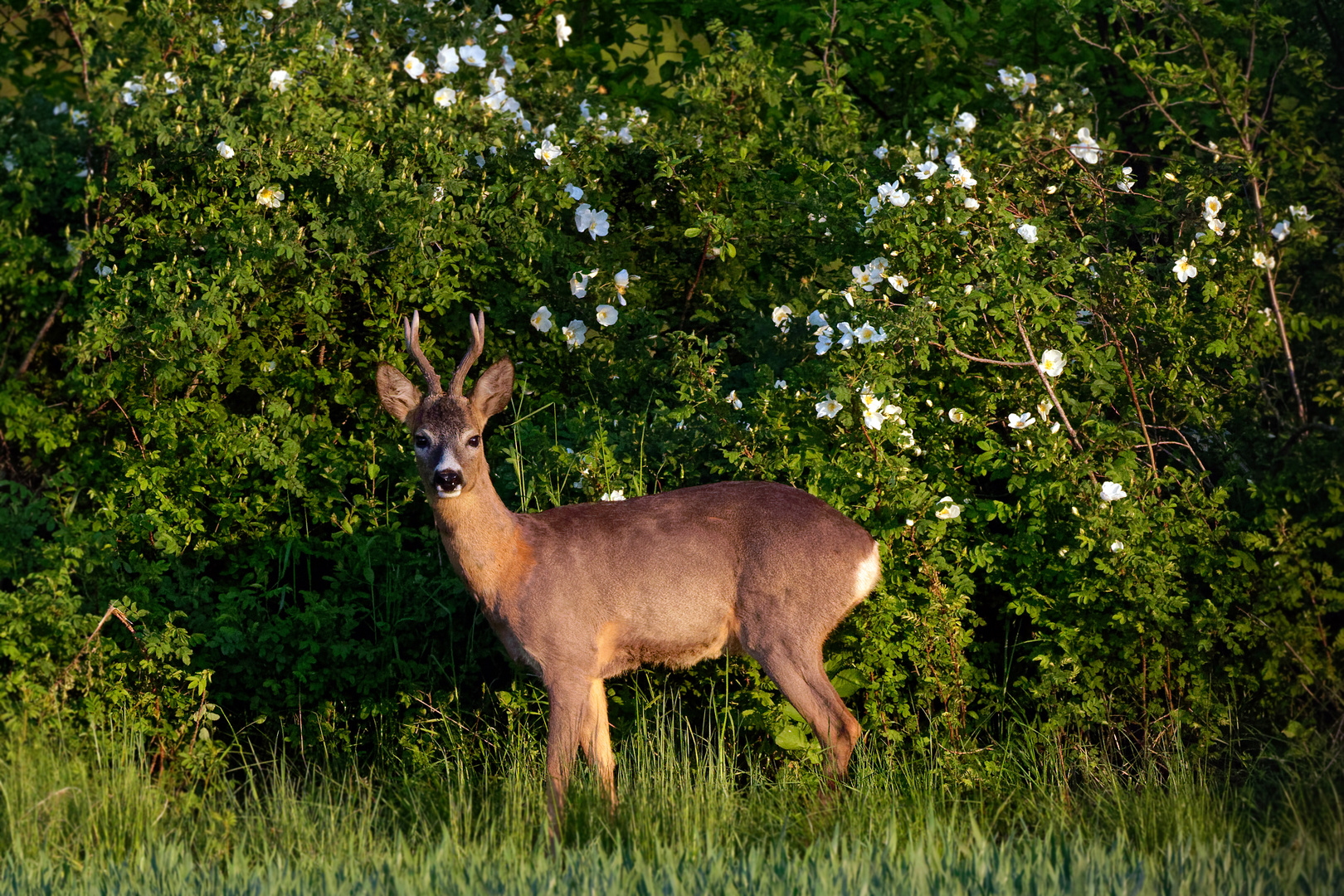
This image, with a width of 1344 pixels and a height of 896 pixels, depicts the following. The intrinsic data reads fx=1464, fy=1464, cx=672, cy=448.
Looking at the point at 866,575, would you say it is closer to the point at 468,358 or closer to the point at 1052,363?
the point at 1052,363

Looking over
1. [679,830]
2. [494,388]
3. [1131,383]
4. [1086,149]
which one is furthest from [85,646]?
[1086,149]

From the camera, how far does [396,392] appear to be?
18.1 feet

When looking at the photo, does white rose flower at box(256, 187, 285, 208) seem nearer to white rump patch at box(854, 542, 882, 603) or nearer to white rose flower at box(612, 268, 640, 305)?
white rose flower at box(612, 268, 640, 305)

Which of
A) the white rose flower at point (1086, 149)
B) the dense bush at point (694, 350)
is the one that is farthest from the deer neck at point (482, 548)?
the white rose flower at point (1086, 149)

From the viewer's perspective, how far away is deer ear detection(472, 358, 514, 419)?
5.46m

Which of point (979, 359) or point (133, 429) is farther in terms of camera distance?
point (133, 429)

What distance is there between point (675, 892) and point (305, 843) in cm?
141

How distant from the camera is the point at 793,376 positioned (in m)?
6.09

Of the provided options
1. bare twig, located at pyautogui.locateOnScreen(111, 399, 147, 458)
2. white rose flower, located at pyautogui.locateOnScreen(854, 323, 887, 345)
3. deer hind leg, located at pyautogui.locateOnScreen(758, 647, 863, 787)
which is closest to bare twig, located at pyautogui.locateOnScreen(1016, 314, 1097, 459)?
white rose flower, located at pyautogui.locateOnScreen(854, 323, 887, 345)

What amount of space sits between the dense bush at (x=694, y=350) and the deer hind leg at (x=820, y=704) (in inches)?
12.4

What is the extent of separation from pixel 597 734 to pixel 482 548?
80 centimetres

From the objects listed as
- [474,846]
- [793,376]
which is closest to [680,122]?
[793,376]

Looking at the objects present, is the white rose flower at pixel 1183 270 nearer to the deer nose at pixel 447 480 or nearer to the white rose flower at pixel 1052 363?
the white rose flower at pixel 1052 363

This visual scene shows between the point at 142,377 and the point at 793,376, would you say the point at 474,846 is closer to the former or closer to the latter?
the point at 793,376
